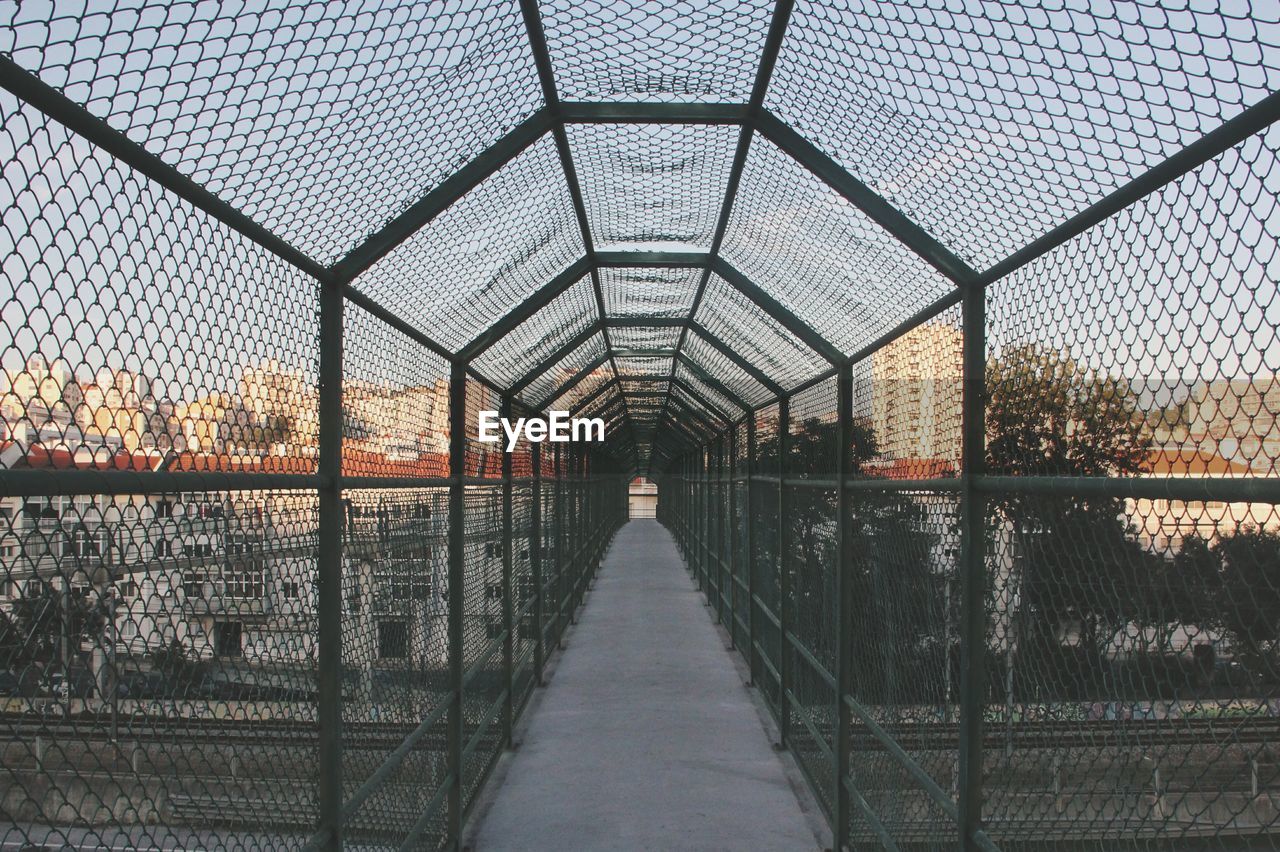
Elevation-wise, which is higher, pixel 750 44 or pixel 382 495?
pixel 750 44

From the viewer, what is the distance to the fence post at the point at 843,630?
16.5 ft

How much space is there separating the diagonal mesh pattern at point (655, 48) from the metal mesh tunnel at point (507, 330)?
2 cm

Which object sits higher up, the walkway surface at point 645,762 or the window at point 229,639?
the window at point 229,639

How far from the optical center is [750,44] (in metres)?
3.37

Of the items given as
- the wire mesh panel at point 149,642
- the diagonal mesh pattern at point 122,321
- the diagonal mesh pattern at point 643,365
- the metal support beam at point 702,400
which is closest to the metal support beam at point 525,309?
the wire mesh panel at point 149,642

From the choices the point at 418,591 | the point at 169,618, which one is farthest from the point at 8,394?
the point at 418,591

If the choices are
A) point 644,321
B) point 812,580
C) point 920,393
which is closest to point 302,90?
point 920,393

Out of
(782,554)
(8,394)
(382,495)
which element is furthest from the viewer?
(782,554)

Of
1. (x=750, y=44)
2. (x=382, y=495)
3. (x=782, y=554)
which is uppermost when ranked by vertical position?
(x=750, y=44)

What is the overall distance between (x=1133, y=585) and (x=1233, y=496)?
40 centimetres

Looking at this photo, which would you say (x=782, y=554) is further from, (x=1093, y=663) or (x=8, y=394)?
(x=8, y=394)

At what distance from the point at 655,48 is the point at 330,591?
1961 millimetres

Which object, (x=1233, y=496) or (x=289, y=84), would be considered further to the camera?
(x=289, y=84)

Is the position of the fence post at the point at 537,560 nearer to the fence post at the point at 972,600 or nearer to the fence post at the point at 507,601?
the fence post at the point at 507,601
